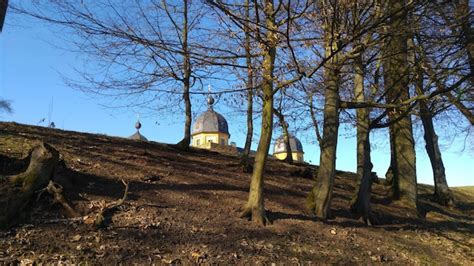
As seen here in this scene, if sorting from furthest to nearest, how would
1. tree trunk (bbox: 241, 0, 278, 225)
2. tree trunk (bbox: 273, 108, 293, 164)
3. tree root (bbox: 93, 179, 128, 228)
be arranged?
tree trunk (bbox: 273, 108, 293, 164)
tree trunk (bbox: 241, 0, 278, 225)
tree root (bbox: 93, 179, 128, 228)

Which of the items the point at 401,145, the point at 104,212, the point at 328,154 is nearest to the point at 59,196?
the point at 104,212

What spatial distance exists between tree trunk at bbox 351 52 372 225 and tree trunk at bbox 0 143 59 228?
619 cm

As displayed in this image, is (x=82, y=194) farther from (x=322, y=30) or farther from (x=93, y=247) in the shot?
(x=322, y=30)

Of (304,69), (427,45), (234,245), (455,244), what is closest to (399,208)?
(455,244)

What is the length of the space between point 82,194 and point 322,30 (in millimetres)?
4650

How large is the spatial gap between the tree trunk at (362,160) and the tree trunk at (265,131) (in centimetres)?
260

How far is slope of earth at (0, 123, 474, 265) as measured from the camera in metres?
5.72

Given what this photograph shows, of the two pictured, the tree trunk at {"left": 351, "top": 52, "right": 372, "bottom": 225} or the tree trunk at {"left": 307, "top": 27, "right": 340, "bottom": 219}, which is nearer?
the tree trunk at {"left": 307, "top": 27, "right": 340, "bottom": 219}

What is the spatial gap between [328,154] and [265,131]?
1.89 meters

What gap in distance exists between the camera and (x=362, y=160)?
11.8m

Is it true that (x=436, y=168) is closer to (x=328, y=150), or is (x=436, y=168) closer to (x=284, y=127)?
(x=284, y=127)

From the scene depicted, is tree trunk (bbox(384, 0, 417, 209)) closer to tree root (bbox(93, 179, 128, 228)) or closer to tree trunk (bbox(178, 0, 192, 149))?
tree trunk (bbox(178, 0, 192, 149))

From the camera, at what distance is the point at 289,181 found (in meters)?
12.9

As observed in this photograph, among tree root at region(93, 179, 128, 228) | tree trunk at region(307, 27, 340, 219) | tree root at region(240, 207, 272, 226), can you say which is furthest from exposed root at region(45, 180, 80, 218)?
tree trunk at region(307, 27, 340, 219)
